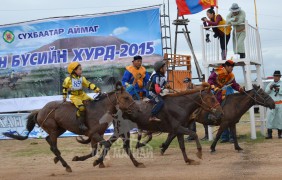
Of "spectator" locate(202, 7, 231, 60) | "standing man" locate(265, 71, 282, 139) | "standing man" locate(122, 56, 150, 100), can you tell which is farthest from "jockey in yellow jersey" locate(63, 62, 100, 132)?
"standing man" locate(265, 71, 282, 139)

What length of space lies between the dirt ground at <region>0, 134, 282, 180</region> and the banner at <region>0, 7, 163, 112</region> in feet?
18.1

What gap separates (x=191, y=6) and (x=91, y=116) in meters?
10.5

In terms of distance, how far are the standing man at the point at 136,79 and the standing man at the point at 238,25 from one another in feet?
17.1

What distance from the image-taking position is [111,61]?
870 inches

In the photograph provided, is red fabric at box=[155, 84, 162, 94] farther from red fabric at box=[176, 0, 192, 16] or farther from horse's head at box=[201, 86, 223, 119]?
red fabric at box=[176, 0, 192, 16]

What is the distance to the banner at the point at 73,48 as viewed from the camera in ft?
71.4

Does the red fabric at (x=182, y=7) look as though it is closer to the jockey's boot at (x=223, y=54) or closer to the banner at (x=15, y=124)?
the jockey's boot at (x=223, y=54)

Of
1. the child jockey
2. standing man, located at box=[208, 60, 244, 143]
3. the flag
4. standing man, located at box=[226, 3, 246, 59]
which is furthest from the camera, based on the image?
the flag

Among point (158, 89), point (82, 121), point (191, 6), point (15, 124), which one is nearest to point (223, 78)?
point (158, 89)

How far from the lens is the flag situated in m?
20.3

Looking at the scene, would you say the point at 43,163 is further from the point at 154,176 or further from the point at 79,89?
the point at 154,176

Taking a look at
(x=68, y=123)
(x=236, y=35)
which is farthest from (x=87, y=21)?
(x=68, y=123)

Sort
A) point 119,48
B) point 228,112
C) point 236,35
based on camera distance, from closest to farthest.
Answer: point 228,112, point 236,35, point 119,48

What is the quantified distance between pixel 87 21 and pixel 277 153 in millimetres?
11793
